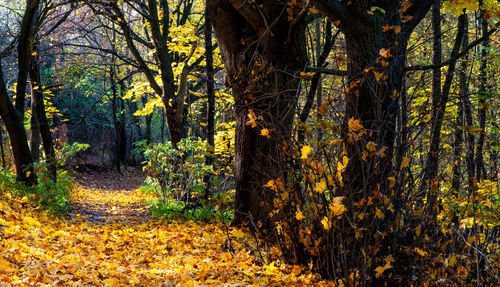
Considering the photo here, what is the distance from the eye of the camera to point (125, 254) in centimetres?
527

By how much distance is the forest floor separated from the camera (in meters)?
3.57

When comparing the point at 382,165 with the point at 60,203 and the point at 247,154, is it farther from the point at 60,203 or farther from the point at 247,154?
the point at 60,203

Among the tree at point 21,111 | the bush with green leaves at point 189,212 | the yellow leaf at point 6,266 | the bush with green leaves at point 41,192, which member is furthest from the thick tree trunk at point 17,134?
the yellow leaf at point 6,266

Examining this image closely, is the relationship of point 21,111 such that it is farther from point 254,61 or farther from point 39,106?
point 254,61

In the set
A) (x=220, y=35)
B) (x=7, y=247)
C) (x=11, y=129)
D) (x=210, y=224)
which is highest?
(x=220, y=35)

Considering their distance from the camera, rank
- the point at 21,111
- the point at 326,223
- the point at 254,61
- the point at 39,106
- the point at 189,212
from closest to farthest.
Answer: the point at 326,223
the point at 254,61
the point at 189,212
the point at 21,111
the point at 39,106

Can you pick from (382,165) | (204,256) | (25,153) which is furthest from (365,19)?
(25,153)

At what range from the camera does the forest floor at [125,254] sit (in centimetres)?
357

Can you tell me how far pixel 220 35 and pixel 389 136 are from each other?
318cm

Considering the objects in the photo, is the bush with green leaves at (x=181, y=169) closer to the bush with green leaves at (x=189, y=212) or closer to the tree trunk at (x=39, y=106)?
the bush with green leaves at (x=189, y=212)

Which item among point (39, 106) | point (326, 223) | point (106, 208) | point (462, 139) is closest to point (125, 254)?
point (326, 223)

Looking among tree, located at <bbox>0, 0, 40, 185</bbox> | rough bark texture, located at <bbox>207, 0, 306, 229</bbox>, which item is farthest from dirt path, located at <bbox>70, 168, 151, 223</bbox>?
rough bark texture, located at <bbox>207, 0, 306, 229</bbox>

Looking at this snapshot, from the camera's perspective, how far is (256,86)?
16.2ft

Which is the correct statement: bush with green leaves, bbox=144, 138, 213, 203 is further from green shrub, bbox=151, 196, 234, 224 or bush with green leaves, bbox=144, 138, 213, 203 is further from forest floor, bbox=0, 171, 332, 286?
forest floor, bbox=0, 171, 332, 286
